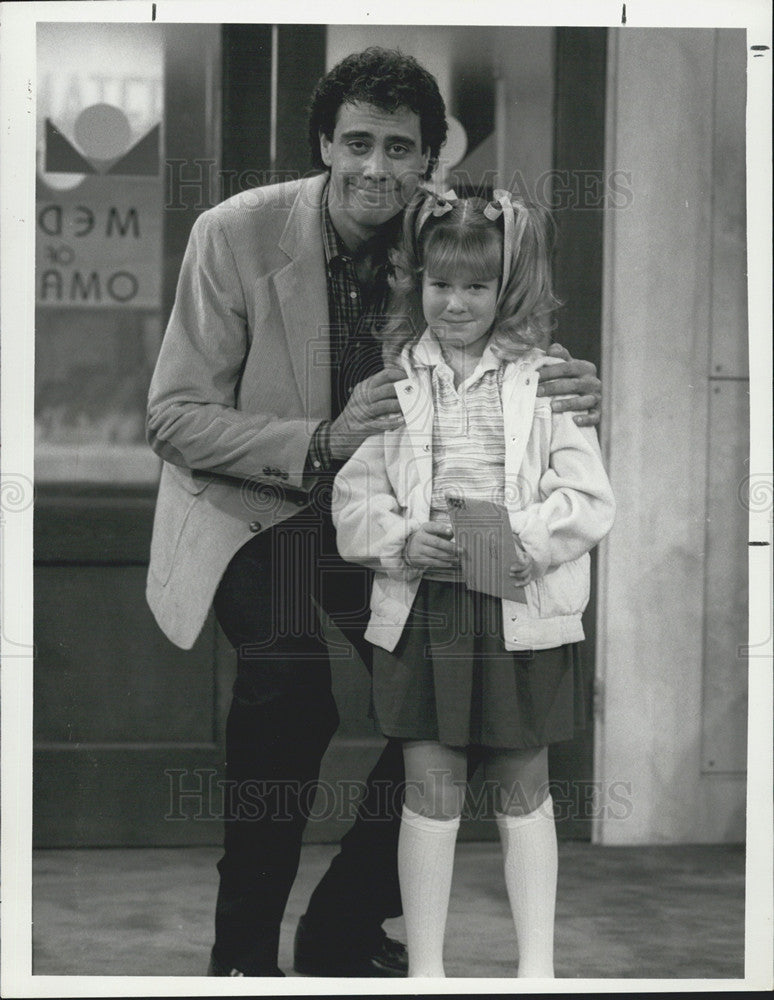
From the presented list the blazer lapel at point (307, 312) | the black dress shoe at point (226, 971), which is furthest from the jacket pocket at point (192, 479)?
the black dress shoe at point (226, 971)

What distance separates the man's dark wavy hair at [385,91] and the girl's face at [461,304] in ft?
1.00

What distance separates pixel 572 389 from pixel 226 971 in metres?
1.52

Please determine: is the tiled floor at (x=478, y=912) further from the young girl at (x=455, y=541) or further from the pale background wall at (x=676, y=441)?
the young girl at (x=455, y=541)

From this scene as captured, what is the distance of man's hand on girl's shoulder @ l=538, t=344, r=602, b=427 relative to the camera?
3.02m

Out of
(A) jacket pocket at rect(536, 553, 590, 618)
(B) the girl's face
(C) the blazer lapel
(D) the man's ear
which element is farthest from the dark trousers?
(D) the man's ear

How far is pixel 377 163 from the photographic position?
3.05 metres

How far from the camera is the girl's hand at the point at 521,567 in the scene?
9.73 feet

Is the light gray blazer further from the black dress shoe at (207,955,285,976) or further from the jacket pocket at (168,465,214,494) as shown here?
the black dress shoe at (207,955,285,976)

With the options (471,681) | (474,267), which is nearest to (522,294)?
(474,267)

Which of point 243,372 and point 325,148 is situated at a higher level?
point 325,148

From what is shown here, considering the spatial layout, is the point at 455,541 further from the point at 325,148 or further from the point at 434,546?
the point at 325,148

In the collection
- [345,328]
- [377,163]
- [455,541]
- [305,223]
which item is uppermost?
[377,163]

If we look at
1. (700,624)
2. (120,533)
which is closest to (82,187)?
(120,533)

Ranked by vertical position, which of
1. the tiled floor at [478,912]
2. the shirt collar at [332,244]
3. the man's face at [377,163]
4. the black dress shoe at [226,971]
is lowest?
the black dress shoe at [226,971]
